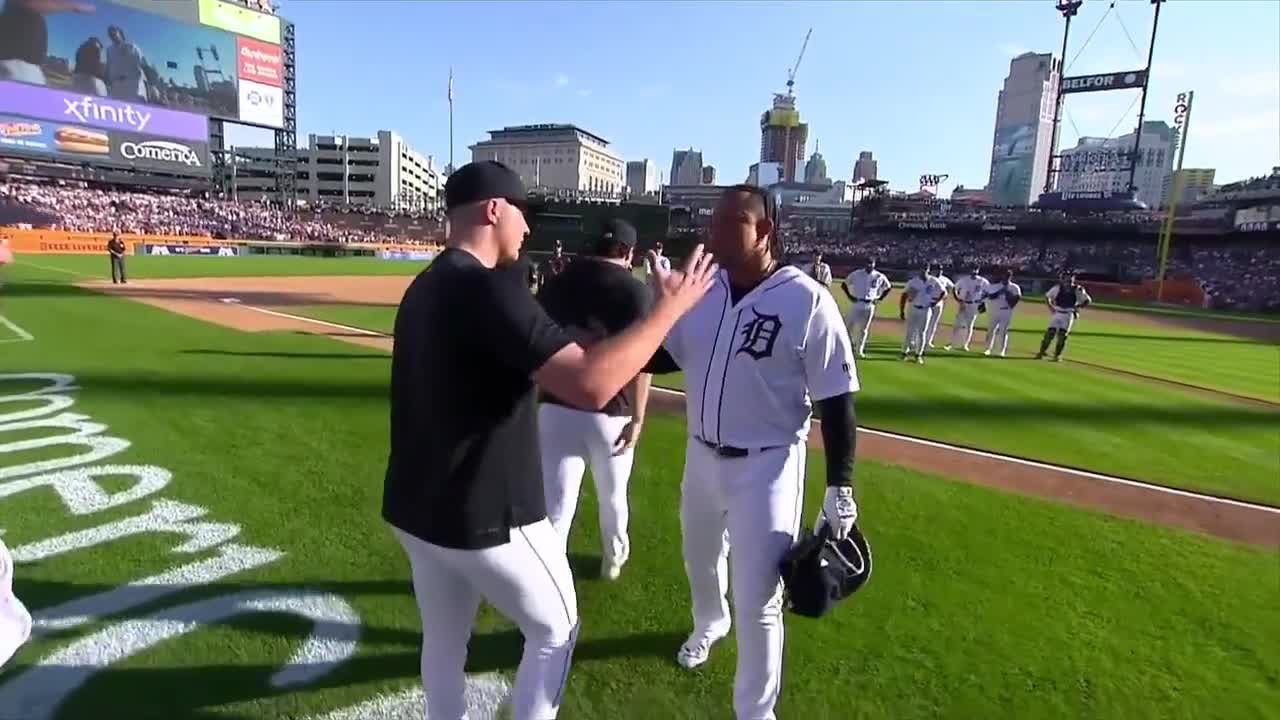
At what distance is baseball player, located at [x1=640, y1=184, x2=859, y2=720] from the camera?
2.78 metres

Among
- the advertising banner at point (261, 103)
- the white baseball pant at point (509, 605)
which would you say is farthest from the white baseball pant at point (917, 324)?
the advertising banner at point (261, 103)

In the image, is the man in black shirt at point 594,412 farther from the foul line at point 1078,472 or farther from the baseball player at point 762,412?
the foul line at point 1078,472

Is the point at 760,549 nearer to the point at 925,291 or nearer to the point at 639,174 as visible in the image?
the point at 925,291

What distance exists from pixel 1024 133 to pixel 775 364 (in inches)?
4861

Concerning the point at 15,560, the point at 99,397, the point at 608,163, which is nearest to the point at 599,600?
the point at 15,560

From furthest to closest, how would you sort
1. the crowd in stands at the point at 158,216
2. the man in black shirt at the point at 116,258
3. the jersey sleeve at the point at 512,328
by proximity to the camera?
the crowd in stands at the point at 158,216, the man in black shirt at the point at 116,258, the jersey sleeve at the point at 512,328

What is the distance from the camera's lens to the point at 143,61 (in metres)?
50.7

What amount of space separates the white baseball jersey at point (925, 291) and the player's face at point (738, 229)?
12.6 m

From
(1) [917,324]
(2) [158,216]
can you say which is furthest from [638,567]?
(2) [158,216]

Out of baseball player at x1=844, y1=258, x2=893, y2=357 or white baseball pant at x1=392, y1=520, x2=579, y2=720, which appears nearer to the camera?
white baseball pant at x1=392, y1=520, x2=579, y2=720

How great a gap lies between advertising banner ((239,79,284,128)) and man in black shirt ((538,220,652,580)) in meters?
62.6

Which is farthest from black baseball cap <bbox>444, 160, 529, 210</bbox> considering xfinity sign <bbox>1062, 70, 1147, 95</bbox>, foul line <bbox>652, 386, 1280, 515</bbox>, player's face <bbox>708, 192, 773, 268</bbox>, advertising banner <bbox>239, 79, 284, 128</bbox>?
xfinity sign <bbox>1062, 70, 1147, 95</bbox>

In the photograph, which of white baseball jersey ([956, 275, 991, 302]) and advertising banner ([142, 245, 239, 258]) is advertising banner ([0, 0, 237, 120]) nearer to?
advertising banner ([142, 245, 239, 258])

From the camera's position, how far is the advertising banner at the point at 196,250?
4012 cm
